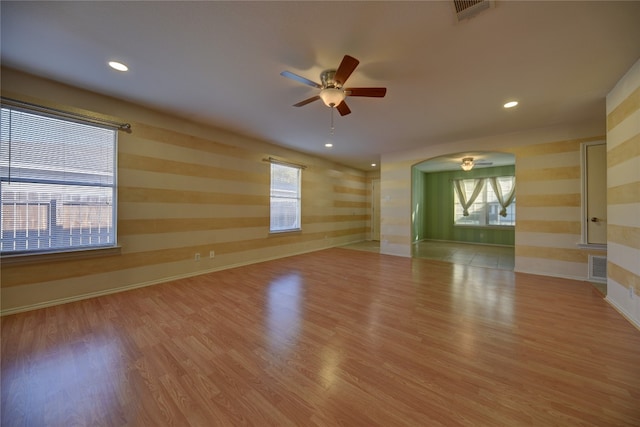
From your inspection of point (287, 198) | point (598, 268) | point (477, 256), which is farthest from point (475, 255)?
point (287, 198)

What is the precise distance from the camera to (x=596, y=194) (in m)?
3.67

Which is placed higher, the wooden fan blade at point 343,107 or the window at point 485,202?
the wooden fan blade at point 343,107

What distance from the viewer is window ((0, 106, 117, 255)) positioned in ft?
8.27

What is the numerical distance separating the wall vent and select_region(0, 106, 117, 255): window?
7.31 meters

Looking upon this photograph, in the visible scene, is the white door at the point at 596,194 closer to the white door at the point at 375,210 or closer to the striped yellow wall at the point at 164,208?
the white door at the point at 375,210

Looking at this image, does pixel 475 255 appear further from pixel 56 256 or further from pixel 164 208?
pixel 56 256

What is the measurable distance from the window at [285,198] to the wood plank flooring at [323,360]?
2.53 m

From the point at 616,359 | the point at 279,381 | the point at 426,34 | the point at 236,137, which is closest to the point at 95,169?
the point at 236,137

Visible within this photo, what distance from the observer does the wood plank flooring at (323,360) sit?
134 cm

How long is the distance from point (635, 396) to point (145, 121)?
5617 mm

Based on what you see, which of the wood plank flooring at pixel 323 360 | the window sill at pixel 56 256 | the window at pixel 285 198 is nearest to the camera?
the wood plank flooring at pixel 323 360

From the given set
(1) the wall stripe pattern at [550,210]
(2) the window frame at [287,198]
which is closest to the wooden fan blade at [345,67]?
(2) the window frame at [287,198]

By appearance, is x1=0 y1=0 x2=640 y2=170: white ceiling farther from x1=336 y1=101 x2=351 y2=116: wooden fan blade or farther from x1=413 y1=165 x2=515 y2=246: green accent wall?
x1=413 y1=165 x2=515 y2=246: green accent wall

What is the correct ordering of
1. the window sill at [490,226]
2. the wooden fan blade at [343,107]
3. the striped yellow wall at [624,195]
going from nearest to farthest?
the striped yellow wall at [624,195]
the wooden fan blade at [343,107]
the window sill at [490,226]
